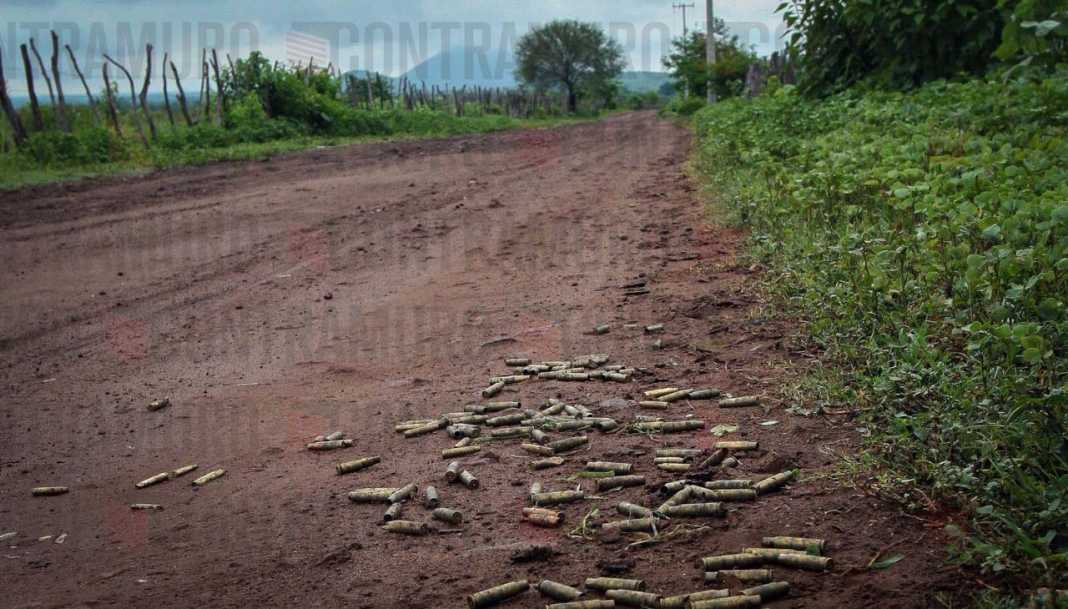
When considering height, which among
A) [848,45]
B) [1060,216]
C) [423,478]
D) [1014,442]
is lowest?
[423,478]

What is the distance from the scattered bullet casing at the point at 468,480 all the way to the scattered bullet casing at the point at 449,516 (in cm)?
29

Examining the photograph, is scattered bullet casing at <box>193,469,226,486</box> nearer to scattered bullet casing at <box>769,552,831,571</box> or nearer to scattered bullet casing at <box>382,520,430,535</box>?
scattered bullet casing at <box>382,520,430,535</box>

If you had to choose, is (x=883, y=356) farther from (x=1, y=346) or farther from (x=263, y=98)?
(x=263, y=98)

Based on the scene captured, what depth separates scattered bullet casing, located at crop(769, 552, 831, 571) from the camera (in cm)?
Result: 311

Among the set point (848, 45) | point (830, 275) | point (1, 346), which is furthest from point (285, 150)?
point (830, 275)

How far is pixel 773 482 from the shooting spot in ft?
12.1

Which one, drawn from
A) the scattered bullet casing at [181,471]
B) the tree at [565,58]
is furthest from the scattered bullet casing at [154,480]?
the tree at [565,58]

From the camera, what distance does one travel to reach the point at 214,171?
16688 millimetres

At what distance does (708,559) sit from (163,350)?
4622 millimetres

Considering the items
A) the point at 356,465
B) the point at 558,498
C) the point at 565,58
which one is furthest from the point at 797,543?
the point at 565,58

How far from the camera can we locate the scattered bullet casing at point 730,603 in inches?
116

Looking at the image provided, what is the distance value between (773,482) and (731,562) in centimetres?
60

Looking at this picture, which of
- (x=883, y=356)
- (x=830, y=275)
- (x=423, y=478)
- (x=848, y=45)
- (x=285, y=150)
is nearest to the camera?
(x=423, y=478)

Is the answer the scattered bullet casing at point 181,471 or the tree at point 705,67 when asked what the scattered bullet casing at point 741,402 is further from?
the tree at point 705,67
